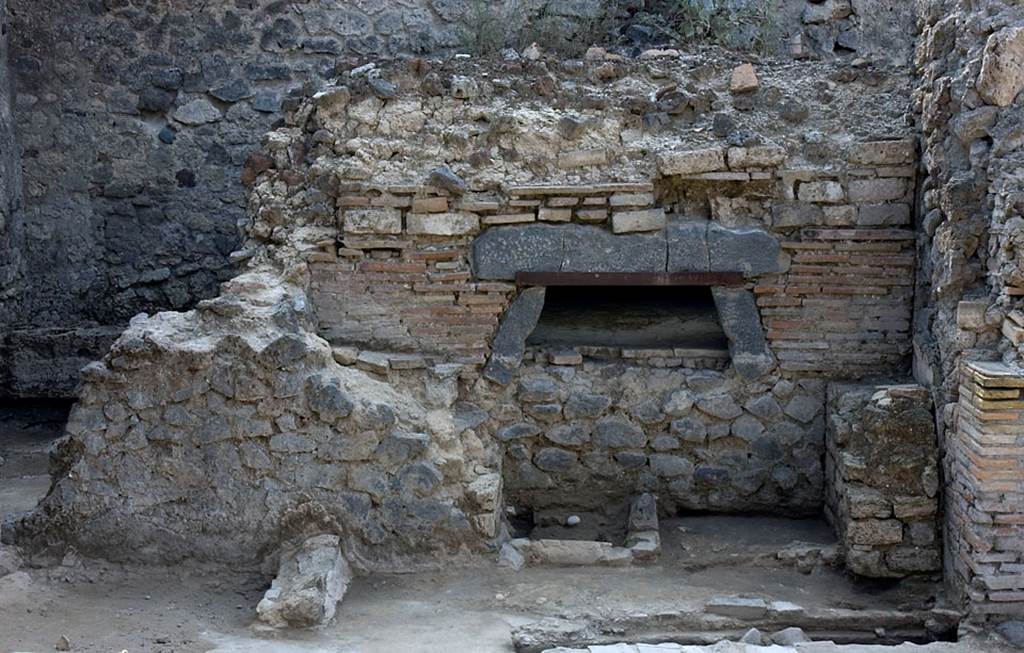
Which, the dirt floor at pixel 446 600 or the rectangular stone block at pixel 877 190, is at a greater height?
the rectangular stone block at pixel 877 190

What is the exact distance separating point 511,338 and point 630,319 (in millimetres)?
1040

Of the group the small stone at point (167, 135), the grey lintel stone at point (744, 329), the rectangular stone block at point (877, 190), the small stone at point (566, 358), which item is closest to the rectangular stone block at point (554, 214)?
the small stone at point (566, 358)

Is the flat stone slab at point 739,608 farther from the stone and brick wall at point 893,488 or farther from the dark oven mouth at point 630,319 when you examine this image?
the dark oven mouth at point 630,319

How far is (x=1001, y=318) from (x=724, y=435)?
68.4 inches

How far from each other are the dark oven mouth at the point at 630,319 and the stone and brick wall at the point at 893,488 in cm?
Result: 105

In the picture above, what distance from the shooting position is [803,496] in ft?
21.5

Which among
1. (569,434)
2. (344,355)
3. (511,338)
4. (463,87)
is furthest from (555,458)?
(463,87)

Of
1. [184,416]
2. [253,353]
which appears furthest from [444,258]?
[184,416]

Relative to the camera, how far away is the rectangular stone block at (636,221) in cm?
635

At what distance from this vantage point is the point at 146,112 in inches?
369

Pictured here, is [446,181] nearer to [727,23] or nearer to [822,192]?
[822,192]

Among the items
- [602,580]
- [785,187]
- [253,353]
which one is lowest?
[602,580]

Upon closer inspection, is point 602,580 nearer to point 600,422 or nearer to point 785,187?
point 600,422

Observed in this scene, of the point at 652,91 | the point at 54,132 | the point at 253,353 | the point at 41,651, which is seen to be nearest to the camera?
the point at 41,651
